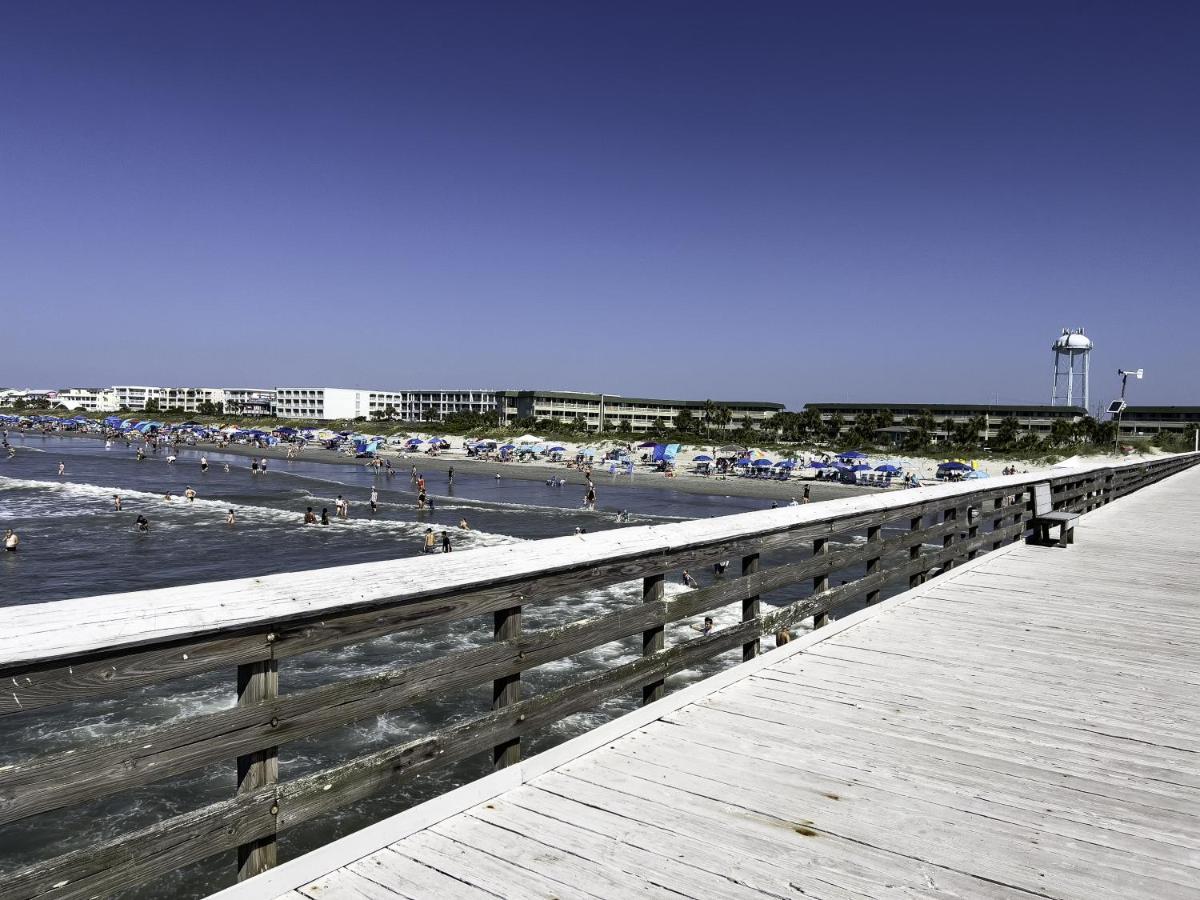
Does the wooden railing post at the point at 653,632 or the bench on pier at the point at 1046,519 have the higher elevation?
the wooden railing post at the point at 653,632

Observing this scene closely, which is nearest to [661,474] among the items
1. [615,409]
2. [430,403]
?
[615,409]

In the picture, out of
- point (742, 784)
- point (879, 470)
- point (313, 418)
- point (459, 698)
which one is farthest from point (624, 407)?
point (742, 784)

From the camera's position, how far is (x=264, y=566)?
27.7 m

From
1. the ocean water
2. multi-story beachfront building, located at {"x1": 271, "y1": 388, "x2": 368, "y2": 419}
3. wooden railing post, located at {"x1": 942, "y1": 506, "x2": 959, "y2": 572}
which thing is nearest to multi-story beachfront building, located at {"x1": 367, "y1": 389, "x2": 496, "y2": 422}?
multi-story beachfront building, located at {"x1": 271, "y1": 388, "x2": 368, "y2": 419}

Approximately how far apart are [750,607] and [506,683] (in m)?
2.23

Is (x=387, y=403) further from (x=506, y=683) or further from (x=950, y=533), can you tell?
(x=506, y=683)

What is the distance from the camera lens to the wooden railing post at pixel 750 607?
194 inches

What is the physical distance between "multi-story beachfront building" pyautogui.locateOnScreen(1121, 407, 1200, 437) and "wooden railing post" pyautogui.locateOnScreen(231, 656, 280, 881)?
13613 centimetres

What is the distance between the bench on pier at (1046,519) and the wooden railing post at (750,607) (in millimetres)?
7178

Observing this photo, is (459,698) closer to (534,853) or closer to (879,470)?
(534,853)

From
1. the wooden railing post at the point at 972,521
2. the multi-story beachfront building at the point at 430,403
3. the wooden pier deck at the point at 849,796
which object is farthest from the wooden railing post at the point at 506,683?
the multi-story beachfront building at the point at 430,403

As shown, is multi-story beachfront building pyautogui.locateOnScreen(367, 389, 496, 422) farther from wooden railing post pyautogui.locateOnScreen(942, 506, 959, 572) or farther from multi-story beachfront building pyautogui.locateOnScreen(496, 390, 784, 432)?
wooden railing post pyautogui.locateOnScreen(942, 506, 959, 572)

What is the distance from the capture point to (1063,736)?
13.1ft

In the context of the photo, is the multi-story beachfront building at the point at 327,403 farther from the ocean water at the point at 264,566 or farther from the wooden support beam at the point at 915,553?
the wooden support beam at the point at 915,553
